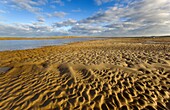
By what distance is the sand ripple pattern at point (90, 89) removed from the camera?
17.1ft

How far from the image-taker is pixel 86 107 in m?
5.05

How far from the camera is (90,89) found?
645cm

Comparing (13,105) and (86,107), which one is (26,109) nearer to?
(13,105)

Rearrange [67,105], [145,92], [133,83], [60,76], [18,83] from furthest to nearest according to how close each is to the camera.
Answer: [60,76] → [18,83] → [133,83] → [145,92] → [67,105]

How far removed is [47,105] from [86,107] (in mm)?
1533

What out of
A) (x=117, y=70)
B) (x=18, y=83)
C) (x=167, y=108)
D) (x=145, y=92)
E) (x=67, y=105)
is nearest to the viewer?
(x=167, y=108)

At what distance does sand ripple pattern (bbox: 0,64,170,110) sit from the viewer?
5215 mm

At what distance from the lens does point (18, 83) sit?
7531mm

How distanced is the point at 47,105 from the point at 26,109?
0.76m

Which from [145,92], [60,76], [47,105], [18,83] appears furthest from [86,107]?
[18,83]

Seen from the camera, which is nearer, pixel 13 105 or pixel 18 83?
pixel 13 105

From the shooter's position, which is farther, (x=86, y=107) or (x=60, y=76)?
(x=60, y=76)

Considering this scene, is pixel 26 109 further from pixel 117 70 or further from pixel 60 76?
pixel 117 70

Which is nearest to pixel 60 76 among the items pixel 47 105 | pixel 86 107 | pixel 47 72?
pixel 47 72
